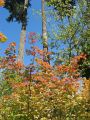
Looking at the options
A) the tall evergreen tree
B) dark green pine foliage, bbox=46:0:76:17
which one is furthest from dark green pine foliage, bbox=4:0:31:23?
dark green pine foliage, bbox=46:0:76:17

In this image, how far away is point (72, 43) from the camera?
25.7m

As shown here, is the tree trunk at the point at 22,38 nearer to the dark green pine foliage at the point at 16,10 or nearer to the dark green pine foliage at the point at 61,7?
the dark green pine foliage at the point at 16,10

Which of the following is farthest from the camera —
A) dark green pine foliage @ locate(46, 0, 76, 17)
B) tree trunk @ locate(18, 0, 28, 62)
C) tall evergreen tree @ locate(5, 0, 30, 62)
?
tall evergreen tree @ locate(5, 0, 30, 62)

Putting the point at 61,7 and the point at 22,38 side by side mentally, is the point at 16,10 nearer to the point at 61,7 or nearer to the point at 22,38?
the point at 22,38

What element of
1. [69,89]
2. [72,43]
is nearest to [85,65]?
[72,43]

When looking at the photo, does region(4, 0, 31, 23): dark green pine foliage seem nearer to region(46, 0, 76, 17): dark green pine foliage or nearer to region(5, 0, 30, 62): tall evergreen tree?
region(5, 0, 30, 62): tall evergreen tree

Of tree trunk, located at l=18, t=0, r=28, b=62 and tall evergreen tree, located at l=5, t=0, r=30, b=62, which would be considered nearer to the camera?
tree trunk, located at l=18, t=0, r=28, b=62

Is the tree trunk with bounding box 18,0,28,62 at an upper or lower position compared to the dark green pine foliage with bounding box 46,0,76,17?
lower

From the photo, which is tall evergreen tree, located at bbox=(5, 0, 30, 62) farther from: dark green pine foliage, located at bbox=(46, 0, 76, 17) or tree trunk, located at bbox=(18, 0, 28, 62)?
dark green pine foliage, located at bbox=(46, 0, 76, 17)

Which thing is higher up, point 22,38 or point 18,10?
point 18,10

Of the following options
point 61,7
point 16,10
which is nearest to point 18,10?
point 16,10

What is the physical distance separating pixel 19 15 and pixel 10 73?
1229 cm

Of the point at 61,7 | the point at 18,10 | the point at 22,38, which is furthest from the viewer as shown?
the point at 18,10

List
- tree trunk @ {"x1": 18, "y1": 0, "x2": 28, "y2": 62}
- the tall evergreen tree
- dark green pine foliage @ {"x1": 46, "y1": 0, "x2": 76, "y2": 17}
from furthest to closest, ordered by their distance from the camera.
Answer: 1. the tall evergreen tree
2. tree trunk @ {"x1": 18, "y1": 0, "x2": 28, "y2": 62}
3. dark green pine foliage @ {"x1": 46, "y1": 0, "x2": 76, "y2": 17}
